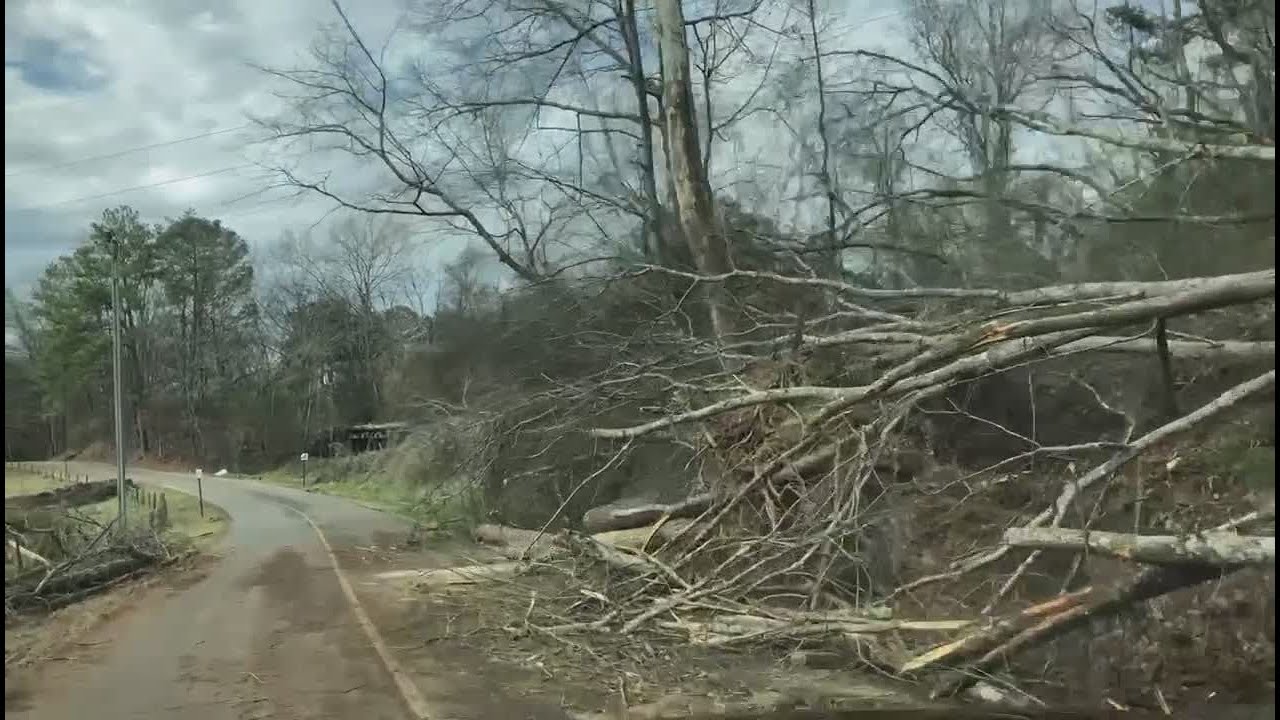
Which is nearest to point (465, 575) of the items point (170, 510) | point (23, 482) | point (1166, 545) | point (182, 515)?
point (23, 482)

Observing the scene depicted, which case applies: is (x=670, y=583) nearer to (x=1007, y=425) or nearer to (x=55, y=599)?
(x=1007, y=425)

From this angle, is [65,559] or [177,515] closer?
[65,559]

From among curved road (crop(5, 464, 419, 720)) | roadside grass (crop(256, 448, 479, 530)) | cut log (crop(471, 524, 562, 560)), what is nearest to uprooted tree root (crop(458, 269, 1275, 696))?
cut log (crop(471, 524, 562, 560))

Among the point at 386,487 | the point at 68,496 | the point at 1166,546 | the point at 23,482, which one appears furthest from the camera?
the point at 386,487

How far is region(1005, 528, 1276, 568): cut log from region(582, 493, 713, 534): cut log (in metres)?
4.24

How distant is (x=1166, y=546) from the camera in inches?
221

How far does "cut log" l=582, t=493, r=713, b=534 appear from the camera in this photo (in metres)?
10.4

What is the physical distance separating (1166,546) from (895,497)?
9.86ft

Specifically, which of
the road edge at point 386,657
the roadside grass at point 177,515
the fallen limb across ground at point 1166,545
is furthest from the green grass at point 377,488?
the fallen limb across ground at point 1166,545

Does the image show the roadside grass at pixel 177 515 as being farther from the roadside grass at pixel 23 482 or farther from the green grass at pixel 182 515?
the roadside grass at pixel 23 482

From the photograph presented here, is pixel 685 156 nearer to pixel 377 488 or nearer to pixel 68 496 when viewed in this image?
pixel 68 496

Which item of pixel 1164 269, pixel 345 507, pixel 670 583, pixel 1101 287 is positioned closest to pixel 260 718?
pixel 670 583

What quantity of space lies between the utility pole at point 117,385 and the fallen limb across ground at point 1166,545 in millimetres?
13594

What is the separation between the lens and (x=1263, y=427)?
253 inches
